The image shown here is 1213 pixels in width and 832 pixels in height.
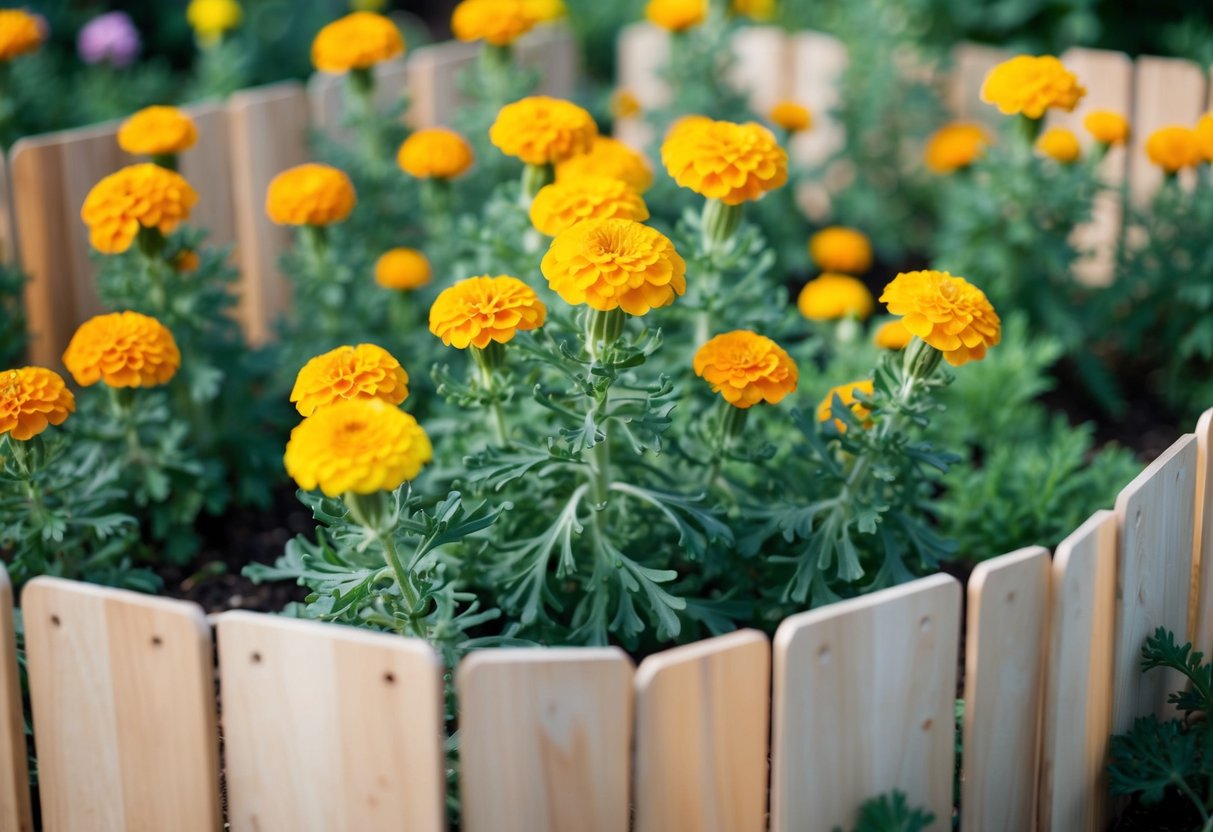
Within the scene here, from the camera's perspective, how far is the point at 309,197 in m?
2.92

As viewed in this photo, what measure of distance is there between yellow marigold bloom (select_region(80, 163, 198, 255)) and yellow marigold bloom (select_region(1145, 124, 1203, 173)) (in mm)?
2281

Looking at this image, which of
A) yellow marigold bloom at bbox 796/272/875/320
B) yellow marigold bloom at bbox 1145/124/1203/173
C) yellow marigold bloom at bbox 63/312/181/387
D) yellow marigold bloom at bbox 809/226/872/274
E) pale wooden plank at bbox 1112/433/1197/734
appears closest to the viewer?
pale wooden plank at bbox 1112/433/1197/734

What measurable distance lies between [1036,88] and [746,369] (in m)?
1.24

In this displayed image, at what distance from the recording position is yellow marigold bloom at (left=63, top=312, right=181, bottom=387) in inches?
98.7

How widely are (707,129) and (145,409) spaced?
133cm

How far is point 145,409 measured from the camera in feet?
9.48

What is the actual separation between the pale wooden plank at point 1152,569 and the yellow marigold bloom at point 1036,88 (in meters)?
1.08

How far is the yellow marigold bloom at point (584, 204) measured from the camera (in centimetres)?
235

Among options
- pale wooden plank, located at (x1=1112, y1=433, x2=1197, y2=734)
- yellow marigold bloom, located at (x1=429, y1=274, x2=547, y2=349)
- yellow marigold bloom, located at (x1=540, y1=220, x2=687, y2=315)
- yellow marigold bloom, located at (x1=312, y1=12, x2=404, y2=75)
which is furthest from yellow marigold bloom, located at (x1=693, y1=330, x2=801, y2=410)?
yellow marigold bloom, located at (x1=312, y1=12, x2=404, y2=75)

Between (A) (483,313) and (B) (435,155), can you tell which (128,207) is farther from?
(A) (483,313)

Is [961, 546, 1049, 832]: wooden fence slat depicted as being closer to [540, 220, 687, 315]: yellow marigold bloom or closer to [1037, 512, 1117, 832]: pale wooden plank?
[1037, 512, 1117, 832]: pale wooden plank

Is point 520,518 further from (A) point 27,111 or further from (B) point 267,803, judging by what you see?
(A) point 27,111

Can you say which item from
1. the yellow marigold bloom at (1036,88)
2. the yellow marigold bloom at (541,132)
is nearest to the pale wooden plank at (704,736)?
the yellow marigold bloom at (541,132)

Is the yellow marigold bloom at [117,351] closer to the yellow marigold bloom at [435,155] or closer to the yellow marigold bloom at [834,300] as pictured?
the yellow marigold bloom at [435,155]
